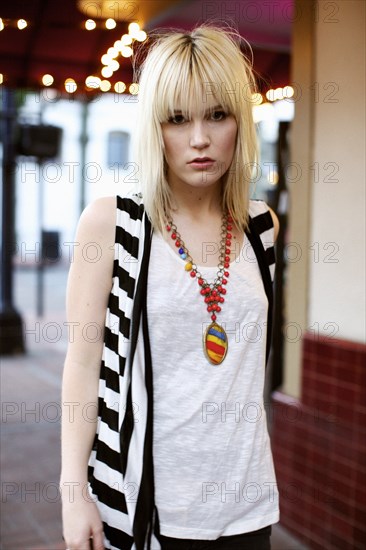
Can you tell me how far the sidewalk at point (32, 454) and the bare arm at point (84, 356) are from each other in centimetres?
231

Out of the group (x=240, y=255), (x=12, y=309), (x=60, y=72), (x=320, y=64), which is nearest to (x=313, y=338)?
(x=320, y=64)

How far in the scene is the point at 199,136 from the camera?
4.64ft

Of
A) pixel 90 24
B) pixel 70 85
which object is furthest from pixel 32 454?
pixel 90 24

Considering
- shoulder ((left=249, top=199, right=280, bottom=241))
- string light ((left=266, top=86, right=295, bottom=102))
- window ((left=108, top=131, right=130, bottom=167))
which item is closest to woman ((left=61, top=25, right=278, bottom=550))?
shoulder ((left=249, top=199, right=280, bottom=241))

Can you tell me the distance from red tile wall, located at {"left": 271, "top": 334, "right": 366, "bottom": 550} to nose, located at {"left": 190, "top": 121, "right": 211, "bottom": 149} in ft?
6.26

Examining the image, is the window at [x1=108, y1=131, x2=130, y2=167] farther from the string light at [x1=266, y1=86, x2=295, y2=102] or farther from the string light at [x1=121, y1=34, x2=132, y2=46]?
the string light at [x1=121, y1=34, x2=132, y2=46]

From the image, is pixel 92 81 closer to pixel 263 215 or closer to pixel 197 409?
pixel 263 215

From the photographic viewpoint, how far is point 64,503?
1.39 meters

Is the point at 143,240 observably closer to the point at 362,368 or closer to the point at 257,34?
the point at 362,368

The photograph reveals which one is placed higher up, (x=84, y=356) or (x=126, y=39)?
(x=126, y=39)

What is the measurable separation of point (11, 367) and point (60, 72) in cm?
391

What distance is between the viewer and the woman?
139 cm

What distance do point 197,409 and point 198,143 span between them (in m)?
0.54

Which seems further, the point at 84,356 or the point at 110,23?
the point at 110,23
